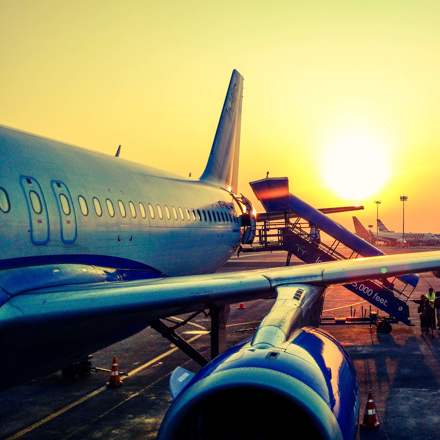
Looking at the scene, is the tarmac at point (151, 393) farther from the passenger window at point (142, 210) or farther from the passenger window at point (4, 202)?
A: the passenger window at point (4, 202)

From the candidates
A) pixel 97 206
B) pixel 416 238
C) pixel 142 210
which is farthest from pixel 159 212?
pixel 416 238

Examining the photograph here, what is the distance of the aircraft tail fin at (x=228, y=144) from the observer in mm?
22062

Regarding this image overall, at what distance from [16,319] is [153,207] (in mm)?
6753

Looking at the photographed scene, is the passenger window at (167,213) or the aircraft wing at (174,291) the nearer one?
the aircraft wing at (174,291)

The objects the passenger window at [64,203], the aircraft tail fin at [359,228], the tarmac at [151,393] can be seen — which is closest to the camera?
the passenger window at [64,203]

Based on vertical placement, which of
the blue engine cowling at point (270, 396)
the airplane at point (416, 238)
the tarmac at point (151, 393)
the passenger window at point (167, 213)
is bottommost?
the airplane at point (416, 238)

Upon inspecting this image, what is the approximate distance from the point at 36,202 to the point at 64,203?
2.68 ft

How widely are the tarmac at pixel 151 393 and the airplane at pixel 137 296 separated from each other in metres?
2.24

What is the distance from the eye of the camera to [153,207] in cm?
1293

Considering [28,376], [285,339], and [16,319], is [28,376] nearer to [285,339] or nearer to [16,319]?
[16,319]

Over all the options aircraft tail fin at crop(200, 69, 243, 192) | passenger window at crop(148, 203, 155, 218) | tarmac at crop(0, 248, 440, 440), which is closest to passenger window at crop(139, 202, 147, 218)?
passenger window at crop(148, 203, 155, 218)

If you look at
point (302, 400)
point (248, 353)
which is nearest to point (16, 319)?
point (248, 353)

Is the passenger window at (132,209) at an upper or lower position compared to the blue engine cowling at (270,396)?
upper

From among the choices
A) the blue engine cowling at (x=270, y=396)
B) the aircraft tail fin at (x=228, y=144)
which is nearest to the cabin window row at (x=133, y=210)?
the aircraft tail fin at (x=228, y=144)
